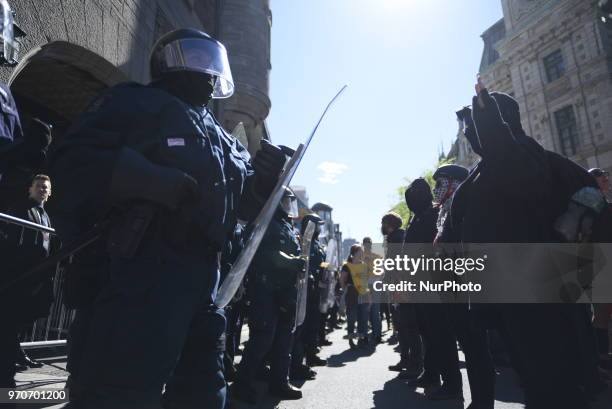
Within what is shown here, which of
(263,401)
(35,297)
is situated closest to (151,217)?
(35,297)

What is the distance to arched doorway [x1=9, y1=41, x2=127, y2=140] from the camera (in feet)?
16.7

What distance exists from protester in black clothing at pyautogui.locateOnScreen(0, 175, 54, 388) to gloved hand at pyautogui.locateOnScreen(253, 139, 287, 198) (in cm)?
123

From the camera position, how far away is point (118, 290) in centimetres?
120

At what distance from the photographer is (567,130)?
22641 millimetres

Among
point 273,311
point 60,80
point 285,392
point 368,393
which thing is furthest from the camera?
point 60,80

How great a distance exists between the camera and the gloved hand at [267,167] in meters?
1.82

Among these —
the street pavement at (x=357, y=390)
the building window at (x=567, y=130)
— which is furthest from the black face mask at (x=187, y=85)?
the building window at (x=567, y=130)

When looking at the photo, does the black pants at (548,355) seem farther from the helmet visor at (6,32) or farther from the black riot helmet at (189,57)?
the helmet visor at (6,32)

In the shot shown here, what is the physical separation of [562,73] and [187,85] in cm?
2754

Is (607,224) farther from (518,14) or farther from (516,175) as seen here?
(518,14)

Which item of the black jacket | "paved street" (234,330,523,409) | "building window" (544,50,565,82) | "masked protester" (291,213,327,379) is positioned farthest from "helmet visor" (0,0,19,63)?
"building window" (544,50,565,82)

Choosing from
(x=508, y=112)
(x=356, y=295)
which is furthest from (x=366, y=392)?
(x=356, y=295)

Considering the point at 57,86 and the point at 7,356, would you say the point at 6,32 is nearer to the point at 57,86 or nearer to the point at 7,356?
the point at 7,356

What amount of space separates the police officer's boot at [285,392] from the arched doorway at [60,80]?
4348 millimetres
